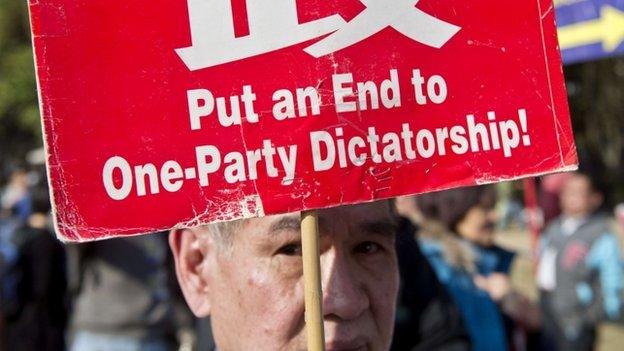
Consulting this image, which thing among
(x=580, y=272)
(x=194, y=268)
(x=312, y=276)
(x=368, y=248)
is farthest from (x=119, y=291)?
(x=312, y=276)

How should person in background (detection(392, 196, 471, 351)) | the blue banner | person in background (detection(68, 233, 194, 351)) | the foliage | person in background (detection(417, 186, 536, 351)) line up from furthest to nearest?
the foliage < the blue banner < person in background (detection(68, 233, 194, 351)) < person in background (detection(417, 186, 536, 351)) < person in background (detection(392, 196, 471, 351))

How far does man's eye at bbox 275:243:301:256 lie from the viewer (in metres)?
2.16

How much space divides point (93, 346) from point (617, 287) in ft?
10.3

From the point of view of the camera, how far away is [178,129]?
188cm

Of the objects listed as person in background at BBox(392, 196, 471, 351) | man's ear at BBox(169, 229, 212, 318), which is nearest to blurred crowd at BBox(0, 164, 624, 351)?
person in background at BBox(392, 196, 471, 351)

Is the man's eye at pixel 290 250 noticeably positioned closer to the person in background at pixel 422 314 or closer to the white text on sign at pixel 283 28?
the white text on sign at pixel 283 28

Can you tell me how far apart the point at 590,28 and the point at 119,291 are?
10.0ft

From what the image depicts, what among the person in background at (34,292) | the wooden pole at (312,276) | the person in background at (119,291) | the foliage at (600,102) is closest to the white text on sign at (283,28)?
the wooden pole at (312,276)

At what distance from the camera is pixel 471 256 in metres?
4.88

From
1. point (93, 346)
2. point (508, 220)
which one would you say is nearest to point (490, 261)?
point (93, 346)

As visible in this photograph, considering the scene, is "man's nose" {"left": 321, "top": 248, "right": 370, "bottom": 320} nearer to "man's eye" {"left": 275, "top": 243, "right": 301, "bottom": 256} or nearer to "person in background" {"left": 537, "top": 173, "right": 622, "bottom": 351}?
"man's eye" {"left": 275, "top": 243, "right": 301, "bottom": 256}

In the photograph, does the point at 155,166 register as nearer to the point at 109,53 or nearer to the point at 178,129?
the point at 178,129

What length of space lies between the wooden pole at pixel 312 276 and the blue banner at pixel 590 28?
4.23m

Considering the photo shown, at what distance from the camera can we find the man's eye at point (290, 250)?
216cm
